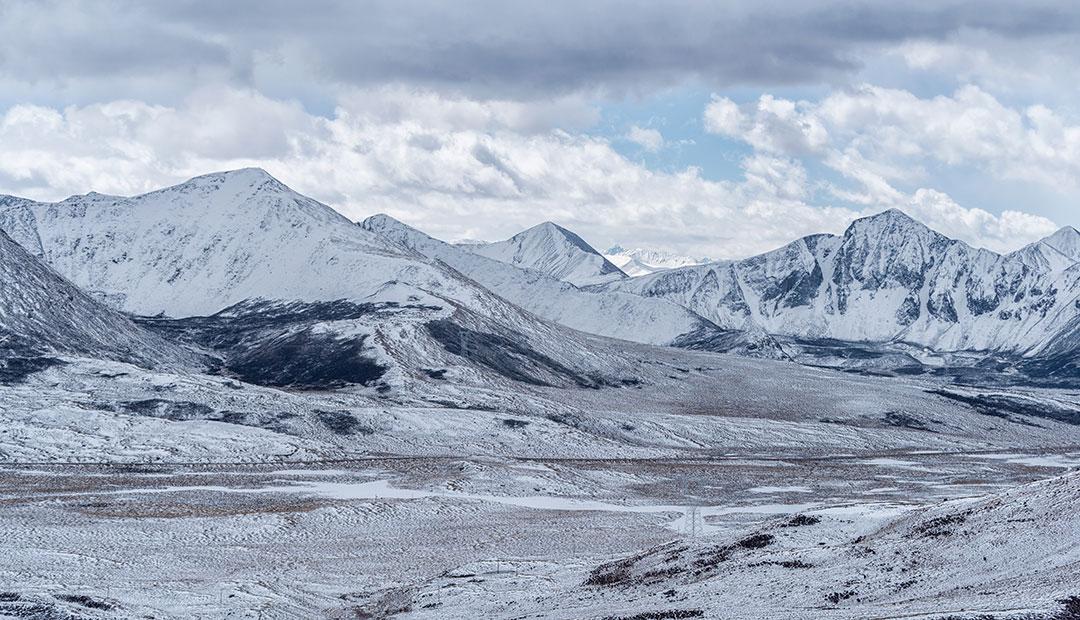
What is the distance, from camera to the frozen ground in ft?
140

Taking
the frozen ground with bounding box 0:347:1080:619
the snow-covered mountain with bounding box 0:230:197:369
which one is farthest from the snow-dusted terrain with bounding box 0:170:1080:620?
the snow-covered mountain with bounding box 0:230:197:369

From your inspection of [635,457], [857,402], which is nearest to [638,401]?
[857,402]

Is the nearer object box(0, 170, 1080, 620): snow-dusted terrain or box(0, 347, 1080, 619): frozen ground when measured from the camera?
box(0, 347, 1080, 619): frozen ground

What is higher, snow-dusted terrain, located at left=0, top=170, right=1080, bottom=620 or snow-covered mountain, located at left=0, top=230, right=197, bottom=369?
snow-covered mountain, located at left=0, top=230, right=197, bottom=369

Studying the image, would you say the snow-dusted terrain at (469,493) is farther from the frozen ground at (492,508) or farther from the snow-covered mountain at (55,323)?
the snow-covered mountain at (55,323)

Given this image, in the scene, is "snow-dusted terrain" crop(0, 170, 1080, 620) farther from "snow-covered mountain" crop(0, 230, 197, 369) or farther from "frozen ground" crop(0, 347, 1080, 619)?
"snow-covered mountain" crop(0, 230, 197, 369)

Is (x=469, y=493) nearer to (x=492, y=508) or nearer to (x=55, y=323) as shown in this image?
(x=492, y=508)

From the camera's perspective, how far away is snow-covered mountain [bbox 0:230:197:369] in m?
153

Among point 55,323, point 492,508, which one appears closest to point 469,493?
point 492,508

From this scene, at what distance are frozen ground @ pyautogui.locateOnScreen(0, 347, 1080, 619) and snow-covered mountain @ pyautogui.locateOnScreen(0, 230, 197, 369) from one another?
1144 centimetres

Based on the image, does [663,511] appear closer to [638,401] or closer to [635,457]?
[635,457]

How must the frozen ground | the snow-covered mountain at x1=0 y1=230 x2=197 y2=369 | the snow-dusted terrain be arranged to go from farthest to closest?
the snow-covered mountain at x1=0 y1=230 x2=197 y2=369
the snow-dusted terrain
the frozen ground

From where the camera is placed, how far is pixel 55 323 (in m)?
165

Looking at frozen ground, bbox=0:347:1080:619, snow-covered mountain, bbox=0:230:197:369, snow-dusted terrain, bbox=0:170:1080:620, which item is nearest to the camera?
frozen ground, bbox=0:347:1080:619
